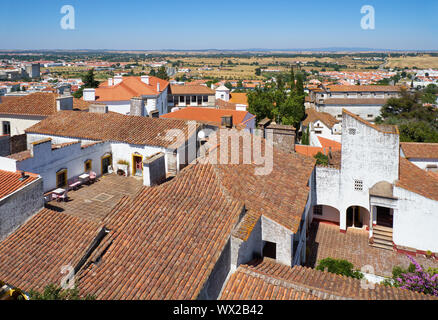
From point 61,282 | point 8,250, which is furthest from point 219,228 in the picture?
point 8,250

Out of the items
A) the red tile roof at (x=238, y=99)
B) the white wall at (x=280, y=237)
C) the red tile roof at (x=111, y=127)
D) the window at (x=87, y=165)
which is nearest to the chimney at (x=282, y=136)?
the red tile roof at (x=111, y=127)

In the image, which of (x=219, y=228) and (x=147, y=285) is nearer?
(x=147, y=285)

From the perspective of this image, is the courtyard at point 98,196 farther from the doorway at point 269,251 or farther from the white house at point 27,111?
the white house at point 27,111

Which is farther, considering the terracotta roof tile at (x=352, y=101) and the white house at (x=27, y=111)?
the terracotta roof tile at (x=352, y=101)

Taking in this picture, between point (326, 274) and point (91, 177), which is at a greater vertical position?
point (91, 177)

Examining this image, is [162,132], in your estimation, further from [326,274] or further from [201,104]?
[201,104]

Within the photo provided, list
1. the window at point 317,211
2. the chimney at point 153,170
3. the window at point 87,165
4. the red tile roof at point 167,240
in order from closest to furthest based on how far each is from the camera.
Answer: the red tile roof at point 167,240 → the chimney at point 153,170 → the window at point 87,165 → the window at point 317,211
